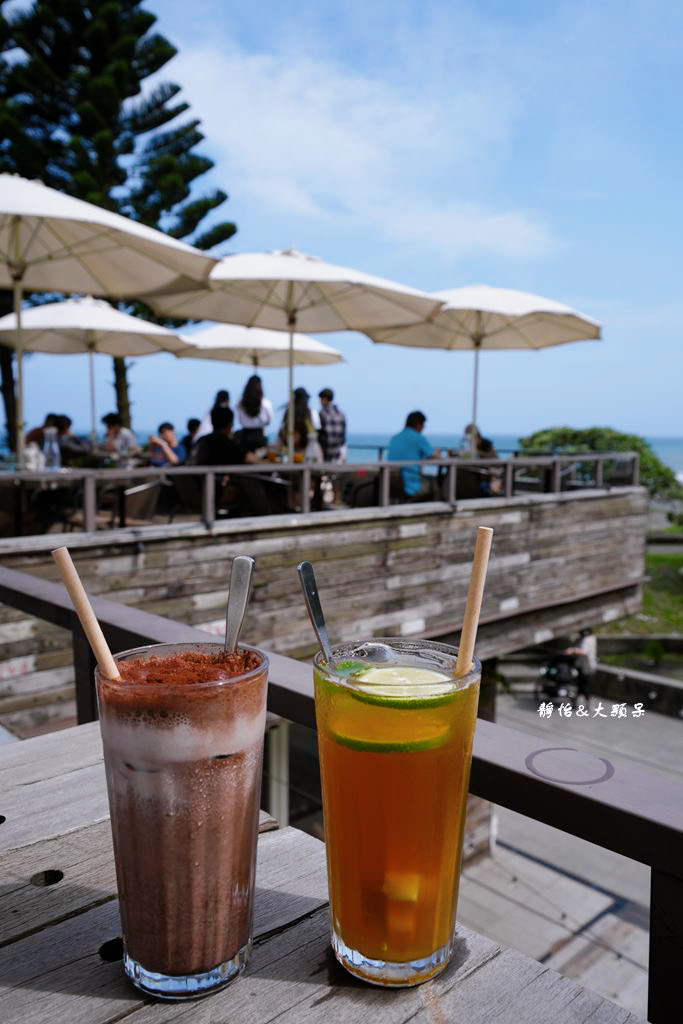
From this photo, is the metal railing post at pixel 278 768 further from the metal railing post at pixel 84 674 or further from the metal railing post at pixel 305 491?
the metal railing post at pixel 84 674

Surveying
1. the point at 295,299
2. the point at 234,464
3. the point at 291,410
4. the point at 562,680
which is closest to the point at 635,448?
the point at 562,680

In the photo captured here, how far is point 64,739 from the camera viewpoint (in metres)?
1.46

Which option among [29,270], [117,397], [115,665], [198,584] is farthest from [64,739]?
[117,397]

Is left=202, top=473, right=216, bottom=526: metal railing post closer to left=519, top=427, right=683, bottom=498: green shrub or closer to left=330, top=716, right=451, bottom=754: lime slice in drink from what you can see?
left=330, top=716, right=451, bottom=754: lime slice in drink

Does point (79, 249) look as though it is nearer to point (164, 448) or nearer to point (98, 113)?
point (164, 448)

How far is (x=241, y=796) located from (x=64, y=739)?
796 millimetres

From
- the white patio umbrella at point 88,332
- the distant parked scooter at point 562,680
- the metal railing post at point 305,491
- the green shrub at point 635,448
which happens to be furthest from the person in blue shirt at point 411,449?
the green shrub at point 635,448

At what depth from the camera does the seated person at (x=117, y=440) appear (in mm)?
9430

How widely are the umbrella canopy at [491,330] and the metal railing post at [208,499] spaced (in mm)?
4598

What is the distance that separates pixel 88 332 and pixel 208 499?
5.41 metres

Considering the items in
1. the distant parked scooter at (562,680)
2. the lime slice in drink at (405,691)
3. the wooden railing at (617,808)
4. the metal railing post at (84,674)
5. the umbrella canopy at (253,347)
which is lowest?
the distant parked scooter at (562,680)

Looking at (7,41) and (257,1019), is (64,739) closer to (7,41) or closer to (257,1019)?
(257,1019)

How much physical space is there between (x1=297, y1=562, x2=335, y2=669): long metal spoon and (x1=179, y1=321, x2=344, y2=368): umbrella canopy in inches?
359

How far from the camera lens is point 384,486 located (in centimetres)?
766
